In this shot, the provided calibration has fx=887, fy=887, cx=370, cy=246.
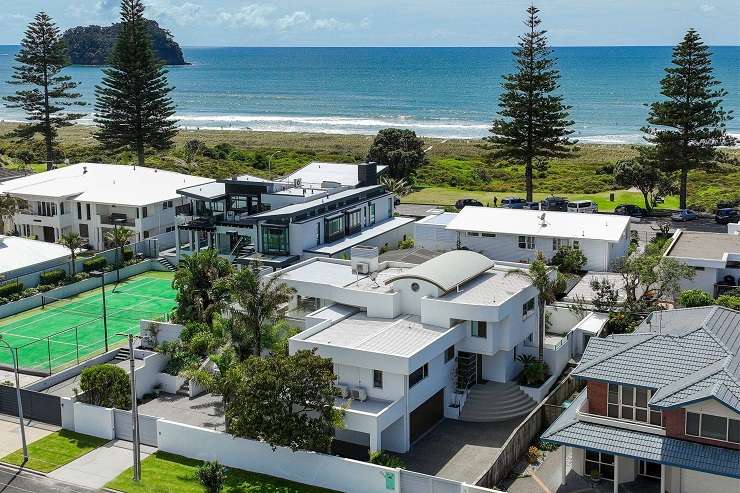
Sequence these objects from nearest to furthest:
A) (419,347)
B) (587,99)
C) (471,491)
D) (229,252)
Answer: (471,491), (419,347), (229,252), (587,99)

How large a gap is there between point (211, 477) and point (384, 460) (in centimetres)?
522

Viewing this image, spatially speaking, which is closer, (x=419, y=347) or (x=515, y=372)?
(x=419, y=347)

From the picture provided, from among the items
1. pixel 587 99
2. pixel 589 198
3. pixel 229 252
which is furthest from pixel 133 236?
pixel 587 99

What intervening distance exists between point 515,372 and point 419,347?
5877 mm

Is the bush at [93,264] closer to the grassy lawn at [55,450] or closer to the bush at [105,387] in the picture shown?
the bush at [105,387]

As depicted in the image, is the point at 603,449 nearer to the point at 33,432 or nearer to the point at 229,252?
the point at 33,432

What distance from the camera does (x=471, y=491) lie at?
79.6 ft

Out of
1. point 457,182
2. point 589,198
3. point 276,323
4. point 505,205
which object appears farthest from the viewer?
point 457,182

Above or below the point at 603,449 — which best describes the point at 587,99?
above

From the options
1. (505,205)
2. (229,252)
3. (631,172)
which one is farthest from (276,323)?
(631,172)

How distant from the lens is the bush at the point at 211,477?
985 inches

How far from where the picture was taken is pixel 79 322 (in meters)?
41.8

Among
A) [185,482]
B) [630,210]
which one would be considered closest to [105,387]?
[185,482]

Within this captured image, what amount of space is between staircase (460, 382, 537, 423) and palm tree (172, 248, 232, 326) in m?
11.1
